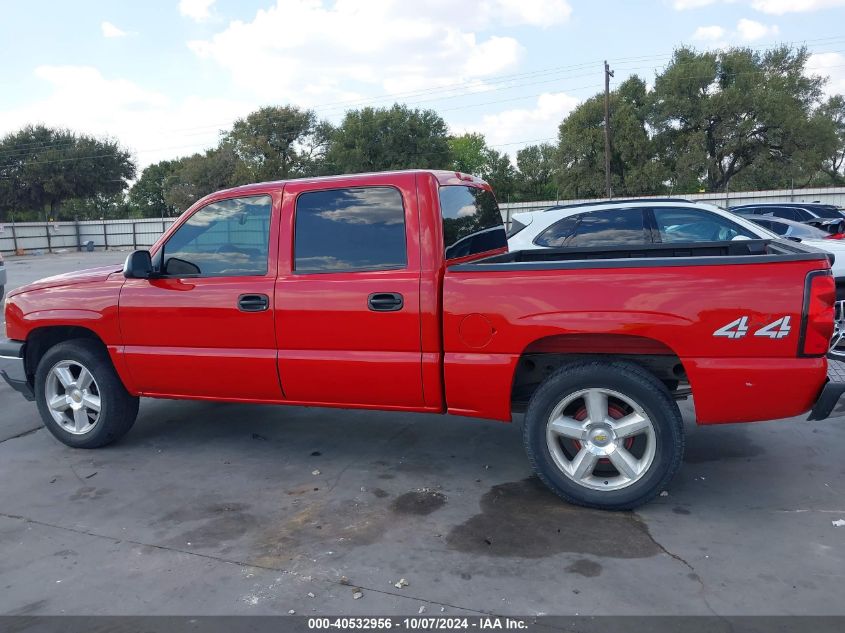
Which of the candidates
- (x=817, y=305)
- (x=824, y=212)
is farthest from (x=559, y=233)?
(x=824, y=212)

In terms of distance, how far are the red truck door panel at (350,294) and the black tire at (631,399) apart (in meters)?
0.76

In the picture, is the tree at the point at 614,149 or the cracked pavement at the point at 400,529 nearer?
the cracked pavement at the point at 400,529

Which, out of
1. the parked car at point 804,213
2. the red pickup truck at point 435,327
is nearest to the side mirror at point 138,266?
the red pickup truck at point 435,327

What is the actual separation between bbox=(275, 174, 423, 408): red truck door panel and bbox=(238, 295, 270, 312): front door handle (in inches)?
4.1

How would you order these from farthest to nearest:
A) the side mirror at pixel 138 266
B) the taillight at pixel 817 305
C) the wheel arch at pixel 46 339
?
the wheel arch at pixel 46 339 < the side mirror at pixel 138 266 < the taillight at pixel 817 305

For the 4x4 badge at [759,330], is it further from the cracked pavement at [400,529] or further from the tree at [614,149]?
the tree at [614,149]

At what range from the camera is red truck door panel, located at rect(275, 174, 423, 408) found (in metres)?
4.15

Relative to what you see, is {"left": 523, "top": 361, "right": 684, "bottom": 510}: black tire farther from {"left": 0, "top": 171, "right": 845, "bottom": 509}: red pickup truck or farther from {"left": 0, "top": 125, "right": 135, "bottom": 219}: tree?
{"left": 0, "top": 125, "right": 135, "bottom": 219}: tree

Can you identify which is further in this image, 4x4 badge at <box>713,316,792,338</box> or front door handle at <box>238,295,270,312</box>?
front door handle at <box>238,295,270,312</box>

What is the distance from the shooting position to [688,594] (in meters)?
3.05

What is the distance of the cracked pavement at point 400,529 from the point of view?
310 cm

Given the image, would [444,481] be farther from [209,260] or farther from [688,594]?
[209,260]

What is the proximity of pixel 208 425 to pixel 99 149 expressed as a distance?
1918 inches

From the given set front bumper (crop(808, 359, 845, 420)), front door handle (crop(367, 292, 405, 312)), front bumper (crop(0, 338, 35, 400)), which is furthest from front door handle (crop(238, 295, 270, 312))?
front bumper (crop(808, 359, 845, 420))
